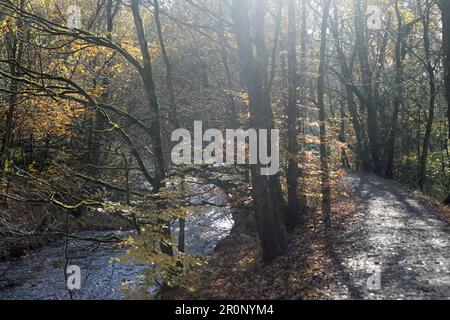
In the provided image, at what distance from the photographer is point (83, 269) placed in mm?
14367

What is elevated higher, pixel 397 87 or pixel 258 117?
pixel 397 87

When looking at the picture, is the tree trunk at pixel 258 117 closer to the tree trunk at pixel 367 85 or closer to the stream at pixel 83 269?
the stream at pixel 83 269

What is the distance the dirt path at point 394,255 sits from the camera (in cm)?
771

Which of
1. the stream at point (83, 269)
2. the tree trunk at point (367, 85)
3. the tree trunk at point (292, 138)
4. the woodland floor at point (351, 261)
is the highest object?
the tree trunk at point (367, 85)

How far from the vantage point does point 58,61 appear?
15.3 m

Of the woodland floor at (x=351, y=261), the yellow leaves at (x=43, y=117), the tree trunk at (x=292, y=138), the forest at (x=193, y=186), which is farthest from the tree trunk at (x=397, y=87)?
Answer: the yellow leaves at (x=43, y=117)

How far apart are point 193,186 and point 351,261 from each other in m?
5.68

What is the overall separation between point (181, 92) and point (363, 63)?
35.5 feet

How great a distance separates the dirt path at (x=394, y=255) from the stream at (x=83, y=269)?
134 inches

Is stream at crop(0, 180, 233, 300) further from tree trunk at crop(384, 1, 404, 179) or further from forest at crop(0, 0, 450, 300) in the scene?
tree trunk at crop(384, 1, 404, 179)

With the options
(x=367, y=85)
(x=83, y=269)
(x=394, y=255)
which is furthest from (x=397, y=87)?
(x=83, y=269)

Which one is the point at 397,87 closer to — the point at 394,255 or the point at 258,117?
the point at 258,117
